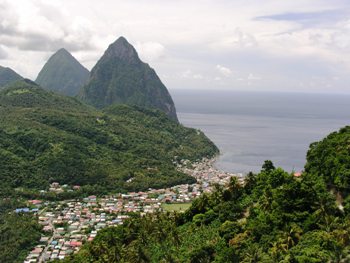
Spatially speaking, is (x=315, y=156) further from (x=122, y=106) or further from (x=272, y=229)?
(x=122, y=106)

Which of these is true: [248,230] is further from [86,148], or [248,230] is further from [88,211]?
[86,148]

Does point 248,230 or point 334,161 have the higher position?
point 334,161

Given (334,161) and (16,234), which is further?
(16,234)

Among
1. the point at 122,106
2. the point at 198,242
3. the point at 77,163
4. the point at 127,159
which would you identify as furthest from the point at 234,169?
the point at 198,242

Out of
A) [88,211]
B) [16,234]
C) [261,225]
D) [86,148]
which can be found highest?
[261,225]

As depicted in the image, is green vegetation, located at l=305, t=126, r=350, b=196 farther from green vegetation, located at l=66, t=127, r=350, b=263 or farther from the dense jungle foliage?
the dense jungle foliage

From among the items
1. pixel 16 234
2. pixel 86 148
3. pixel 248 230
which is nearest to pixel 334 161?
pixel 248 230

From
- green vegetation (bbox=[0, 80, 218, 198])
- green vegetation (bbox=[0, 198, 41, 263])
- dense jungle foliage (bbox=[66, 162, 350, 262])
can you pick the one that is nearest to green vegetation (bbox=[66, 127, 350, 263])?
dense jungle foliage (bbox=[66, 162, 350, 262])
